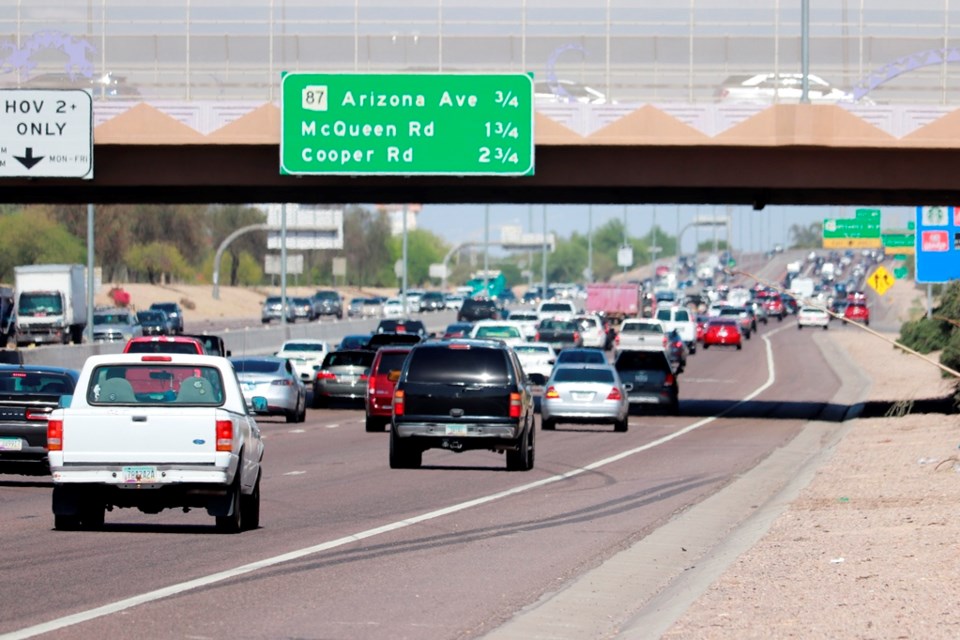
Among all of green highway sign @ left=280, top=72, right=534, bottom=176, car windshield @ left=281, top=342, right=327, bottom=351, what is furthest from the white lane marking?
→ car windshield @ left=281, top=342, right=327, bottom=351

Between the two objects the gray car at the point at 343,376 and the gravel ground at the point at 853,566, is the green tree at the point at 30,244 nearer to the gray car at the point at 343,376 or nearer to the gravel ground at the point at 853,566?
the gray car at the point at 343,376

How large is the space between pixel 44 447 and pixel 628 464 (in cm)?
981

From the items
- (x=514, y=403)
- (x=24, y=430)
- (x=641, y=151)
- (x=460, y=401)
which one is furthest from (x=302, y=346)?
(x=24, y=430)

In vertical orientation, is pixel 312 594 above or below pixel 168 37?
below

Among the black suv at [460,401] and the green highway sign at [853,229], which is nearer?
the black suv at [460,401]

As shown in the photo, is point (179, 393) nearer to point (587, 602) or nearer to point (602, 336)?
point (587, 602)

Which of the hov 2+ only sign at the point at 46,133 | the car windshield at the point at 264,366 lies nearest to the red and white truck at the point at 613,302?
the car windshield at the point at 264,366

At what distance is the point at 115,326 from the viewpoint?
70875 mm

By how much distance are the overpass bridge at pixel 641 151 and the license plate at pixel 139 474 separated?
2121cm

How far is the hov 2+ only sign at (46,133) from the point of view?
36.7 meters

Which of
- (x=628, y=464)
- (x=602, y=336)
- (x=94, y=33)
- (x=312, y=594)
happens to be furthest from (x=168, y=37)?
(x=602, y=336)

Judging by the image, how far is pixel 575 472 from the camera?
26234 millimetres

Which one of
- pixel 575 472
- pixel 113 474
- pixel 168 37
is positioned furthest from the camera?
pixel 168 37

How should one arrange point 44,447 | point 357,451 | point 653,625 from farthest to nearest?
1. point 357,451
2. point 44,447
3. point 653,625
